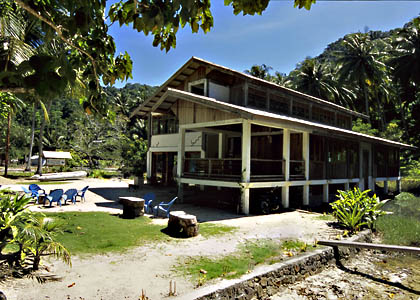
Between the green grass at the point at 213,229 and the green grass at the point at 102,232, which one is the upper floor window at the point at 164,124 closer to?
the green grass at the point at 102,232

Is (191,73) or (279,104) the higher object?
(191,73)

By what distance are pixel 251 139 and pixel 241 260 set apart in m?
13.5

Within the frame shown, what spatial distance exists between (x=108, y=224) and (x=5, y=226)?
15.8 feet

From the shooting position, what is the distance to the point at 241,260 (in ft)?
21.3

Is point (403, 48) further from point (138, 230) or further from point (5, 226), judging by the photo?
point (5, 226)

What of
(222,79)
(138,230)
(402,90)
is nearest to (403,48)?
(402,90)

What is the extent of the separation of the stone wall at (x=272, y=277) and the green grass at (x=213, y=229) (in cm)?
288

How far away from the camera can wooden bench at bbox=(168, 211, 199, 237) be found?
8430 mm

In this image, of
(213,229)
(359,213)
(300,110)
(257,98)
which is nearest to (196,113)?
(257,98)

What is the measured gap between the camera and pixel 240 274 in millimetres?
5582

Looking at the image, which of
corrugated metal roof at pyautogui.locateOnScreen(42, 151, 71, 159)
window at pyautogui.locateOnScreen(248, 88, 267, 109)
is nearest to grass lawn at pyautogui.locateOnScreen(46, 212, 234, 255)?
window at pyautogui.locateOnScreen(248, 88, 267, 109)

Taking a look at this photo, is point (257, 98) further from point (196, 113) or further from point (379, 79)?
point (379, 79)

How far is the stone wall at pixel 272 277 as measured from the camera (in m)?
4.91

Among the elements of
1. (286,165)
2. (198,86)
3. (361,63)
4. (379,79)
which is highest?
(361,63)
